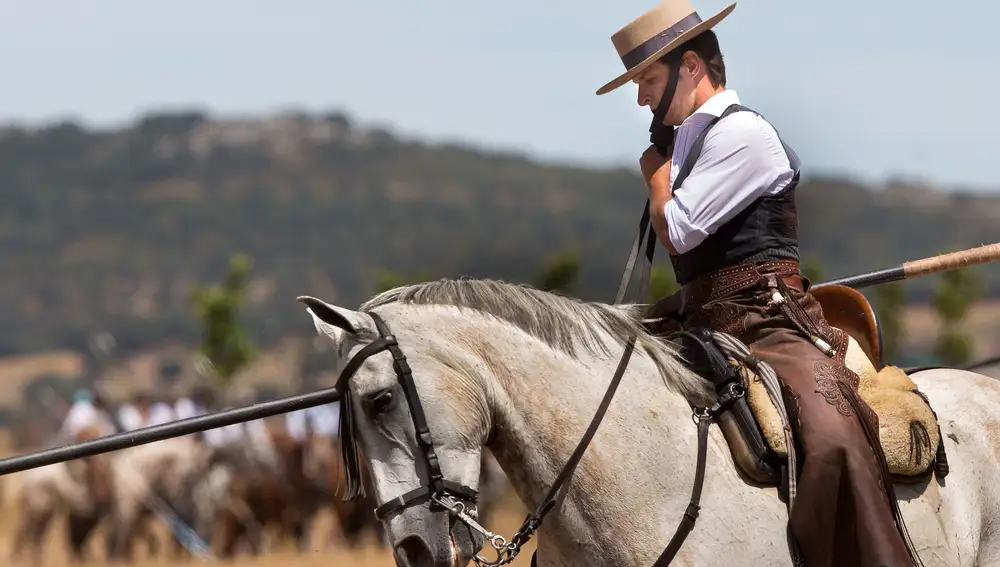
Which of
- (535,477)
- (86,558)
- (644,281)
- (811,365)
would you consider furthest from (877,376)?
(86,558)

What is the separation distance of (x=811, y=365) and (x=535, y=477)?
976 mm

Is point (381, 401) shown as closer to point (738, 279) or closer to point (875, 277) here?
point (738, 279)

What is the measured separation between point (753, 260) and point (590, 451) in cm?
86

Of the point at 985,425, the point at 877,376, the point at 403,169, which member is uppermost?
the point at 877,376

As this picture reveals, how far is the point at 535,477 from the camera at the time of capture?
4.53 metres

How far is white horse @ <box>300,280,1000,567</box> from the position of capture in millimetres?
4352

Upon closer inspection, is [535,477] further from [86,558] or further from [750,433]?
[86,558]

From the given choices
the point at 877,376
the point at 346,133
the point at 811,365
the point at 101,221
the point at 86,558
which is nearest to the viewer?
the point at 811,365

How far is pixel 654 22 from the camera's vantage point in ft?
15.9

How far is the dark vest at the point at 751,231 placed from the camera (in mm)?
4715

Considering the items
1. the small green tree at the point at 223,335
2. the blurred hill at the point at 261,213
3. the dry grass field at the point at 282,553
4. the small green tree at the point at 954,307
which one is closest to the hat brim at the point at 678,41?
the dry grass field at the point at 282,553

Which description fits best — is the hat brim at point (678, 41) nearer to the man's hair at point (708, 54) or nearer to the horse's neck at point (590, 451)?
the man's hair at point (708, 54)

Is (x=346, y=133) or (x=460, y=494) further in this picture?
(x=346, y=133)

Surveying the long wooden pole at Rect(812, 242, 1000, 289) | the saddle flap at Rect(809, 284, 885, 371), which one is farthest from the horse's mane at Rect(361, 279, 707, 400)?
the long wooden pole at Rect(812, 242, 1000, 289)
